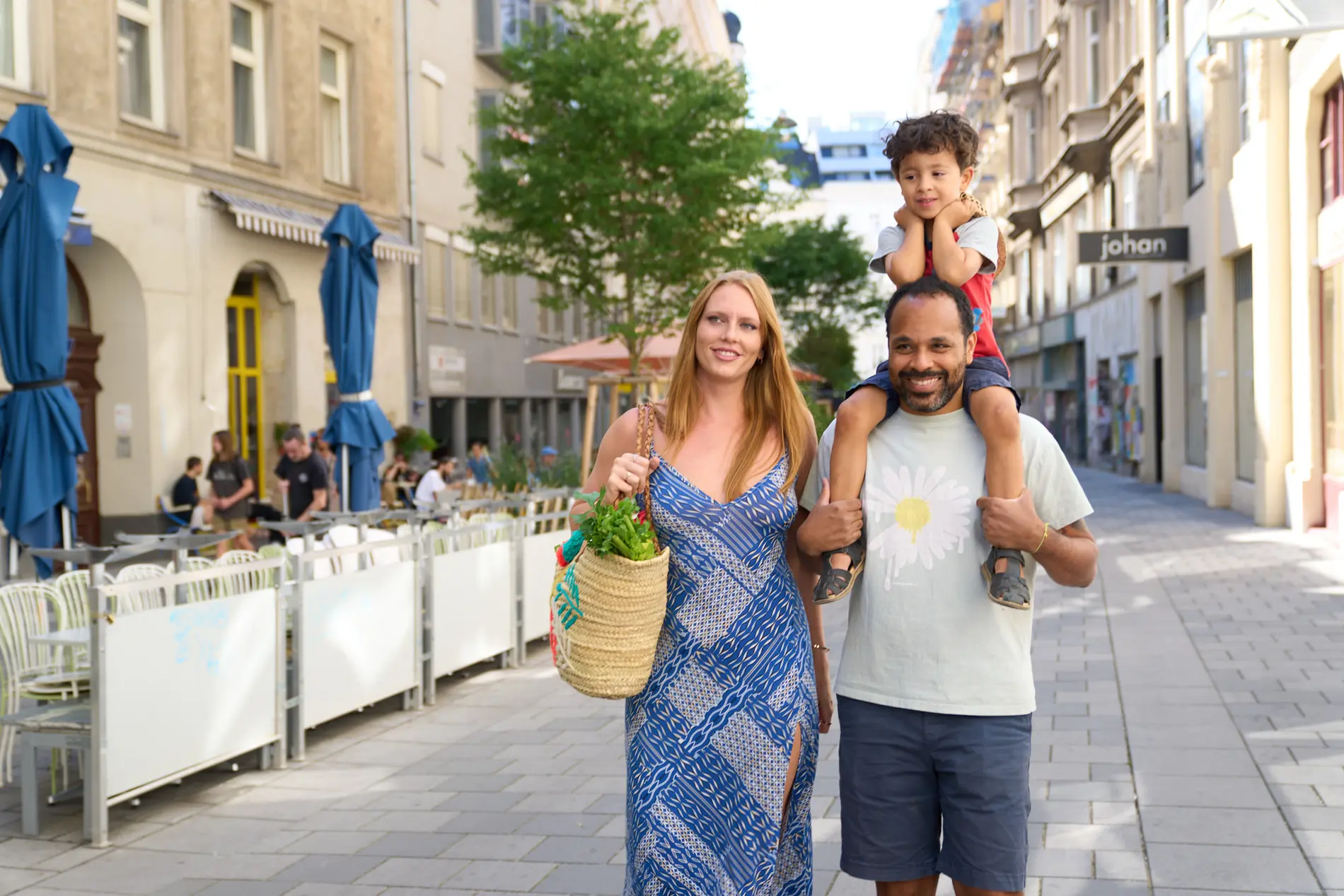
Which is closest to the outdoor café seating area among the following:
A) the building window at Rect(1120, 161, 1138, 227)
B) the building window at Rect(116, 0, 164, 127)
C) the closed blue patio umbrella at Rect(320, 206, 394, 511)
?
the closed blue patio umbrella at Rect(320, 206, 394, 511)

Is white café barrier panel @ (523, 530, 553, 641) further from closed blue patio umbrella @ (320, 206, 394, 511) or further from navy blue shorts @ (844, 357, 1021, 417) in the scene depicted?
navy blue shorts @ (844, 357, 1021, 417)

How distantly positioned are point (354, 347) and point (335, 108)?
1230 cm

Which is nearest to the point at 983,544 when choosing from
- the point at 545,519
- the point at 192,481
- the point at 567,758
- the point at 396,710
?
the point at 567,758

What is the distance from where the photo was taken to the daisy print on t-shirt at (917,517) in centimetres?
298

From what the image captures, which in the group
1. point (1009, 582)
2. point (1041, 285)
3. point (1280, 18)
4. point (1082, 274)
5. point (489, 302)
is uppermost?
point (1041, 285)

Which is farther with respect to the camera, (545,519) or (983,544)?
(545,519)

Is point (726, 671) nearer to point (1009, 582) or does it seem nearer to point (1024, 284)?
point (1009, 582)

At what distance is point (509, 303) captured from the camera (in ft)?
109

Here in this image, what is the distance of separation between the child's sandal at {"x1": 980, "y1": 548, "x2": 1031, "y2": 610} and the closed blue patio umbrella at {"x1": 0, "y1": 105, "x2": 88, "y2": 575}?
7521 millimetres

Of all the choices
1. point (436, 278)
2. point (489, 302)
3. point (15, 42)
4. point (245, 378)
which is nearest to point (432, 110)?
point (436, 278)

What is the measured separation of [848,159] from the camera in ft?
535

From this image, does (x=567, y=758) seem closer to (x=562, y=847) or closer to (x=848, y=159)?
(x=562, y=847)

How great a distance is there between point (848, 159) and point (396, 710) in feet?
526

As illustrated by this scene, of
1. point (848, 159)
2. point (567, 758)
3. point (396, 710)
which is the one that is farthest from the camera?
point (848, 159)
